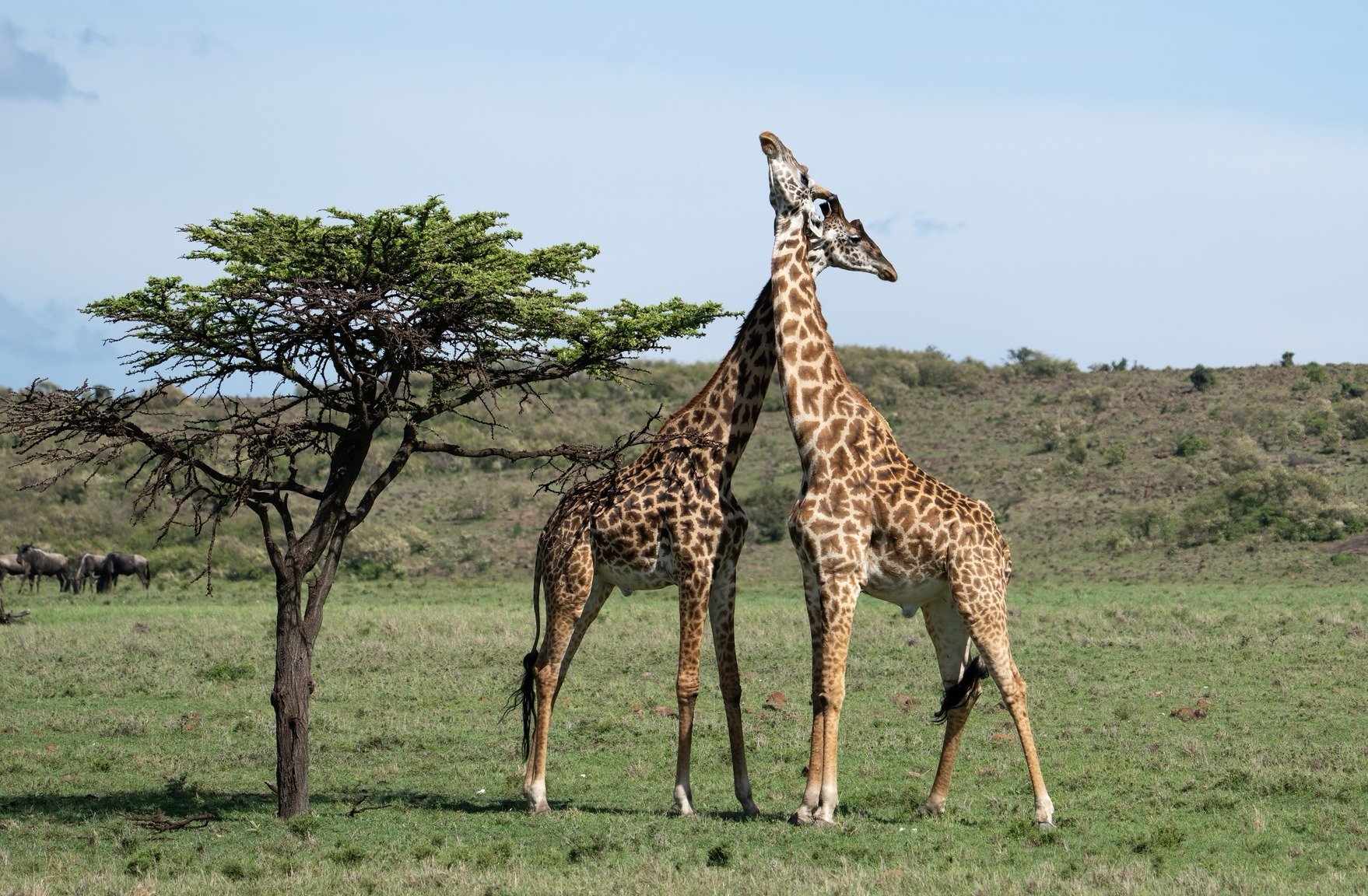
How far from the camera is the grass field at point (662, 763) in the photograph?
1123 centimetres

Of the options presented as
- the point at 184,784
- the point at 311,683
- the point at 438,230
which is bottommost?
the point at 184,784

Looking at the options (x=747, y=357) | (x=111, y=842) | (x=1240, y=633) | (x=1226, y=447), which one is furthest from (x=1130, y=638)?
(x=1226, y=447)

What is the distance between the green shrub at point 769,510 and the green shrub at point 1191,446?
1425 centimetres

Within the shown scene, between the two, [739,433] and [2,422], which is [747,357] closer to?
[739,433]

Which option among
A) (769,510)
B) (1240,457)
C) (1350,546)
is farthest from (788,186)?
(1240,457)

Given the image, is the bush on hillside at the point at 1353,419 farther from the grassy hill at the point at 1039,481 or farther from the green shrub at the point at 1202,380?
the green shrub at the point at 1202,380

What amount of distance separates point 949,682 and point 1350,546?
33305 mm

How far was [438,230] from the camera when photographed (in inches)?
553

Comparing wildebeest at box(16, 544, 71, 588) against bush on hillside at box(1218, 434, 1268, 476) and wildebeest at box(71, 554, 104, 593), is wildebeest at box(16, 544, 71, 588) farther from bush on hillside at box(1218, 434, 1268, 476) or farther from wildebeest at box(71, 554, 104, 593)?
bush on hillside at box(1218, 434, 1268, 476)

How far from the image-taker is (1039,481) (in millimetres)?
53344

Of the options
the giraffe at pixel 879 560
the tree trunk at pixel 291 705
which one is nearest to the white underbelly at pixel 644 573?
the giraffe at pixel 879 560

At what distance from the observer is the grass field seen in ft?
36.8

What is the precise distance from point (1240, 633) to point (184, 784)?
17.5 meters

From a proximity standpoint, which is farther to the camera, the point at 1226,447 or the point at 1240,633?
the point at 1226,447
